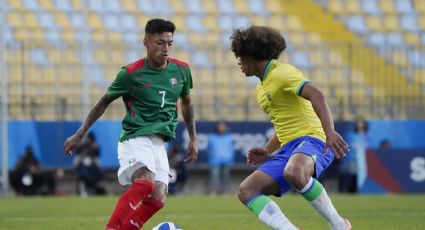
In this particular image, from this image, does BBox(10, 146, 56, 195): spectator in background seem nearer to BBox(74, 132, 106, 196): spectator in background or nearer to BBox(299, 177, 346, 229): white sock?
BBox(74, 132, 106, 196): spectator in background

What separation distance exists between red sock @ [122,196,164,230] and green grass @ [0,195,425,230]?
2.55m

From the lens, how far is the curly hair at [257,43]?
344 inches

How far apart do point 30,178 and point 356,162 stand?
722 cm

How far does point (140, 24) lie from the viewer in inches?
966

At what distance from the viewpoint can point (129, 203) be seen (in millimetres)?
8758

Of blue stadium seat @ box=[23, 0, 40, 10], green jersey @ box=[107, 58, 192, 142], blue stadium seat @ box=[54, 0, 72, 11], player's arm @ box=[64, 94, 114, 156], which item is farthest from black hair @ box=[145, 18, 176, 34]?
blue stadium seat @ box=[23, 0, 40, 10]

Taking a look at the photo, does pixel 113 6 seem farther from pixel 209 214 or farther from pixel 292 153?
pixel 292 153

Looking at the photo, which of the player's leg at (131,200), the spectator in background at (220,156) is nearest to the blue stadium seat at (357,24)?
the spectator in background at (220,156)

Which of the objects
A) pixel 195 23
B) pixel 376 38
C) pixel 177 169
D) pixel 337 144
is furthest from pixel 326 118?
pixel 376 38

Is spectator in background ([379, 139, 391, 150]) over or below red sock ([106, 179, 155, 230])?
below

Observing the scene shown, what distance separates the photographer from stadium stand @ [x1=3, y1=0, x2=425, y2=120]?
2289 centimetres

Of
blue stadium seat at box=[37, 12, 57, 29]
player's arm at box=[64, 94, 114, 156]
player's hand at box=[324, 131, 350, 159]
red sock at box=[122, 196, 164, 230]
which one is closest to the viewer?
player's hand at box=[324, 131, 350, 159]

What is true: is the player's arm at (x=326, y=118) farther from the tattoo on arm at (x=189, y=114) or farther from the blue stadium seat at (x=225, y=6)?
the blue stadium seat at (x=225, y=6)

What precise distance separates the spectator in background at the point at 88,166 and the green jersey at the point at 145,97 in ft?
42.5
